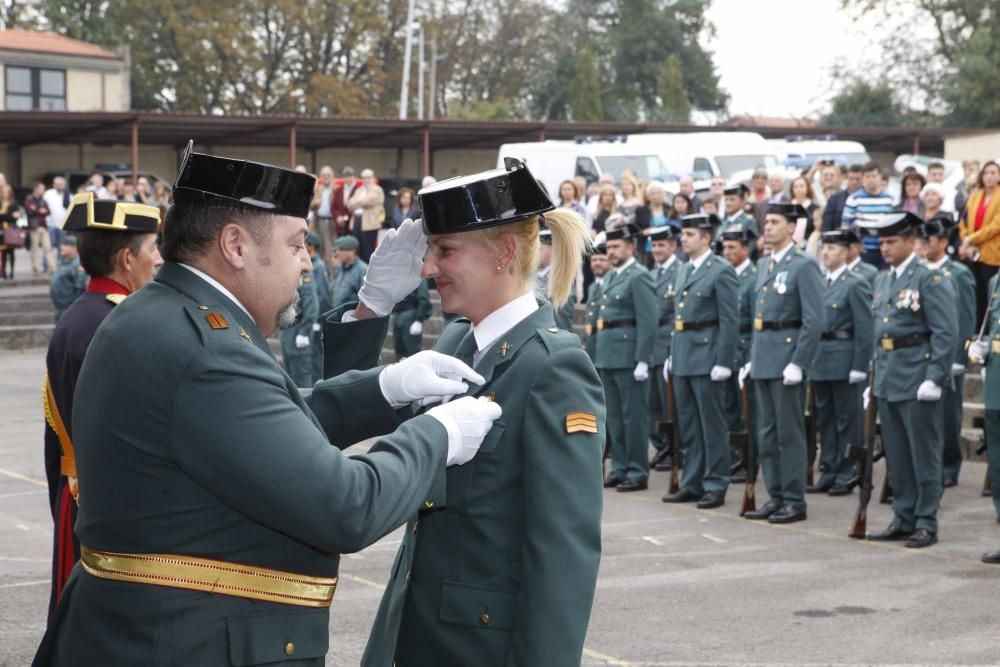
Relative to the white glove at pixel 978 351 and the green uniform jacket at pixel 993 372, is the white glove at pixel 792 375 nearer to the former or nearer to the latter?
the white glove at pixel 978 351

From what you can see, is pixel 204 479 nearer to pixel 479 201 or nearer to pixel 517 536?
pixel 517 536

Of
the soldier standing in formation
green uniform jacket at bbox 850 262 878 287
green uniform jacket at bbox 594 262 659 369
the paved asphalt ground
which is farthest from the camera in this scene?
green uniform jacket at bbox 594 262 659 369

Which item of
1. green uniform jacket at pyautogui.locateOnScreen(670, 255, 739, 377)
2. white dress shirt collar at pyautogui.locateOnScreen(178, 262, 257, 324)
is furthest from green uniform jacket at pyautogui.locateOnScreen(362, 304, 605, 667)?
green uniform jacket at pyautogui.locateOnScreen(670, 255, 739, 377)

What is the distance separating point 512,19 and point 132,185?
35.6 metres

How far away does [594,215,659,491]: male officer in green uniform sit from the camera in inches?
444

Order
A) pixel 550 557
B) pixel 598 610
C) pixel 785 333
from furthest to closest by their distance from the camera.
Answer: pixel 785 333
pixel 598 610
pixel 550 557

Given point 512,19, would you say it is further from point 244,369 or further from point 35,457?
point 244,369

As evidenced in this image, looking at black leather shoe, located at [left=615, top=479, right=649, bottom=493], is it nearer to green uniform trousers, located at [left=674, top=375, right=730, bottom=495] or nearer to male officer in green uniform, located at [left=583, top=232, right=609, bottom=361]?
green uniform trousers, located at [left=674, top=375, right=730, bottom=495]

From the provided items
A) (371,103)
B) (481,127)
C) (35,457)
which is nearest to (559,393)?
(35,457)

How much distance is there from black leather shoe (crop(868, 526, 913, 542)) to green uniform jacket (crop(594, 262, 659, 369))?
277cm

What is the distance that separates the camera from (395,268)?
3.61m

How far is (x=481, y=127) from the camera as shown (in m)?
30.2

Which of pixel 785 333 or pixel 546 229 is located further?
pixel 785 333

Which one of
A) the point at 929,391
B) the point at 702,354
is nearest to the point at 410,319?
the point at 702,354
